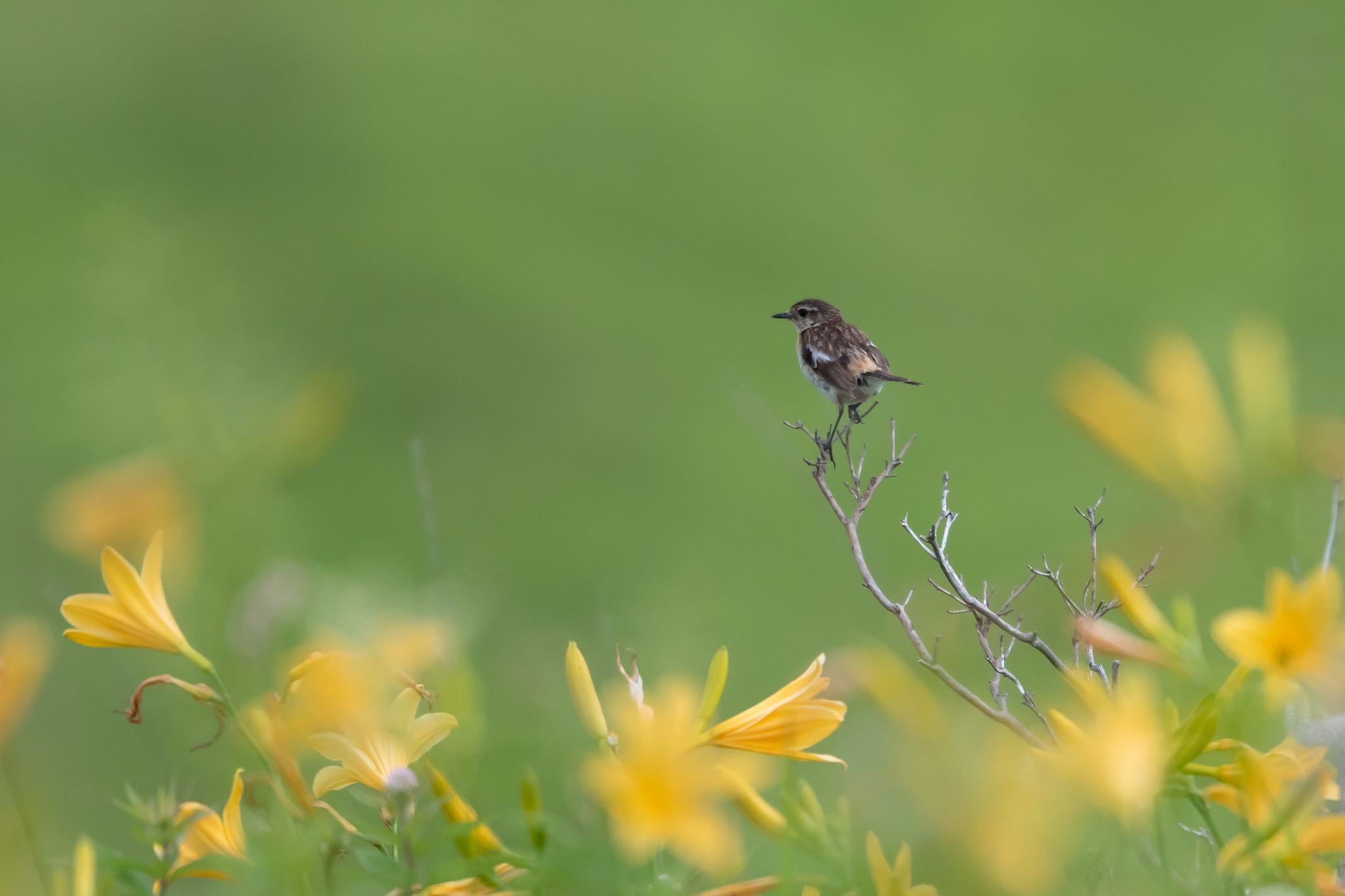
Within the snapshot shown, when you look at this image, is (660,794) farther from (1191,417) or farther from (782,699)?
(1191,417)

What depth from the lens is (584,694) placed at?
1.74 feet

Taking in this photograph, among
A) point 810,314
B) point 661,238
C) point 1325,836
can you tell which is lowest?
point 1325,836

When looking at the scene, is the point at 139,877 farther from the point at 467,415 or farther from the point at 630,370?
the point at 630,370

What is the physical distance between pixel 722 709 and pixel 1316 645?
6.92 ft

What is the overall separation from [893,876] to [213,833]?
264 mm

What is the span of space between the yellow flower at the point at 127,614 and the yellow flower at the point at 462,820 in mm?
118

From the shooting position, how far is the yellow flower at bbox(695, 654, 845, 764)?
0.52 m

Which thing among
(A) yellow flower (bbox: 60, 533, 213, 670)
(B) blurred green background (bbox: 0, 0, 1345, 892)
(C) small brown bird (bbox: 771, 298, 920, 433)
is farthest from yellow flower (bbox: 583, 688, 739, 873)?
(B) blurred green background (bbox: 0, 0, 1345, 892)

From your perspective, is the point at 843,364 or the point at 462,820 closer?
the point at 462,820

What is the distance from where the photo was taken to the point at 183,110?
6.03m

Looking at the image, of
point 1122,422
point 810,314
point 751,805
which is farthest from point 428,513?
point 810,314

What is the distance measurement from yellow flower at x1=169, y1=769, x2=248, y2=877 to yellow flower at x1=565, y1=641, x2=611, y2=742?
13 centimetres

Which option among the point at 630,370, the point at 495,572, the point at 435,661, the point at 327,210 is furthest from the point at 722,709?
the point at 327,210

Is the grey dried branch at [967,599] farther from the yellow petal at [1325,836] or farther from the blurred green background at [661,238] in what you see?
the blurred green background at [661,238]
